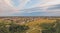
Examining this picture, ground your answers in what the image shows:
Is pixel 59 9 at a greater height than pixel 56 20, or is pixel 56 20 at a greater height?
pixel 59 9

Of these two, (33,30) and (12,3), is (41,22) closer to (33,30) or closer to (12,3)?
(33,30)

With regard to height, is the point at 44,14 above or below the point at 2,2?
below

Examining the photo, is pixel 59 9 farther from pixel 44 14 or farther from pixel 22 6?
pixel 22 6

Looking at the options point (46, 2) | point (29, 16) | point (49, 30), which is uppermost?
point (46, 2)

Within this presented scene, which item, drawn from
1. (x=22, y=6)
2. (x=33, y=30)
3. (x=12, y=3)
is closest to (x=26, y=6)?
(x=22, y=6)

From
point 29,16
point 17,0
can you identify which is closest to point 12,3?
point 17,0
